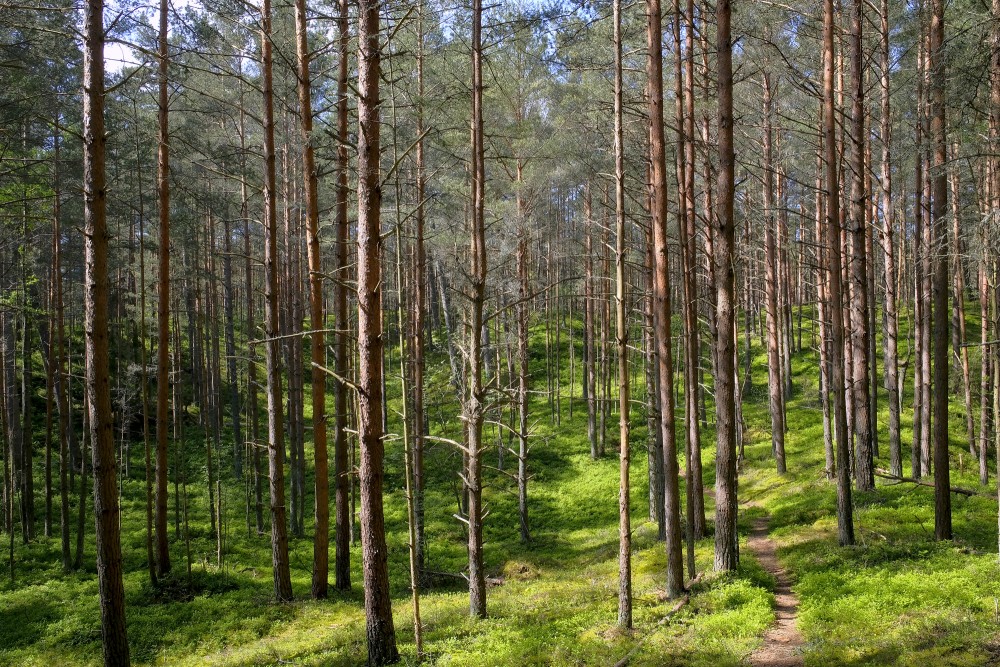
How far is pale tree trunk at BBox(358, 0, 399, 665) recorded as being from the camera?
6984mm

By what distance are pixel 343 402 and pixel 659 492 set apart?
27.8 feet

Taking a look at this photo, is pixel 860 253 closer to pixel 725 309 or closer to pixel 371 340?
pixel 725 309

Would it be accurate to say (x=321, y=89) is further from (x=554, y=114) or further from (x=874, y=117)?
(x=874, y=117)

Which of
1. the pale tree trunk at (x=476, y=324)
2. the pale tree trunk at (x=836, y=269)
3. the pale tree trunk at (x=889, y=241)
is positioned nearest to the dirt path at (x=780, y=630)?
the pale tree trunk at (x=836, y=269)

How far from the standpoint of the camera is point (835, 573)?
10.1 m

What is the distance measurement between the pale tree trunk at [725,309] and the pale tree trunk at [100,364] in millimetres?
8481

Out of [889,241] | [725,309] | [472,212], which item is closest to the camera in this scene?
[725,309]

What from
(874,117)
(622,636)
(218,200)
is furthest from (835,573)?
(218,200)

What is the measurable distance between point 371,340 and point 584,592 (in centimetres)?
745

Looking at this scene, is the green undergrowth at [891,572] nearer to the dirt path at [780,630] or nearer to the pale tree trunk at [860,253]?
the dirt path at [780,630]

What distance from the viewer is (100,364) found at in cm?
777

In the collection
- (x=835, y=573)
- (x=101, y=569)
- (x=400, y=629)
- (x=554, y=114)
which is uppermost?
(x=554, y=114)

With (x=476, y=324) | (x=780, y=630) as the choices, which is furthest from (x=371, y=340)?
(x=780, y=630)

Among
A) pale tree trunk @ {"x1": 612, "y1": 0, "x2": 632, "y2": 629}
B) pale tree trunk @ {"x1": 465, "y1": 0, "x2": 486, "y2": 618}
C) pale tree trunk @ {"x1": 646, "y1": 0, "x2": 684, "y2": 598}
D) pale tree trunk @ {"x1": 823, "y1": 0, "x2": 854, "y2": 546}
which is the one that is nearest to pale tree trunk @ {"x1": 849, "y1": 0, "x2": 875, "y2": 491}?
pale tree trunk @ {"x1": 823, "y1": 0, "x2": 854, "y2": 546}
